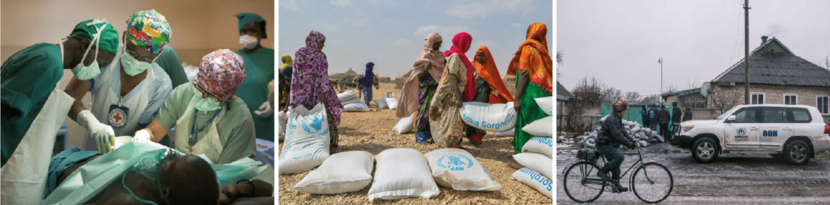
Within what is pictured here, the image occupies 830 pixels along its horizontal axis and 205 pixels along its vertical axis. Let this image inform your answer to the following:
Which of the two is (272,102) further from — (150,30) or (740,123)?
(740,123)

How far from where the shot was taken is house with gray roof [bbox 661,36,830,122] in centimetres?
251

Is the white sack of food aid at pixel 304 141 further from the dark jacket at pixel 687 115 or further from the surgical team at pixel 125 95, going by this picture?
the dark jacket at pixel 687 115

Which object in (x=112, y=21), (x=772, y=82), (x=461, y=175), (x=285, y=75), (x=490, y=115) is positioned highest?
(x=112, y=21)

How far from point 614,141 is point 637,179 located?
28cm

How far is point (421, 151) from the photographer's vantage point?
348 cm

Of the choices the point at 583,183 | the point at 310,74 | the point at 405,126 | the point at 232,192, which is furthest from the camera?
the point at 405,126

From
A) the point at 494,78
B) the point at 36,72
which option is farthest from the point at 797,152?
the point at 36,72

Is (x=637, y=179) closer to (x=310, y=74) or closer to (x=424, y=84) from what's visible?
(x=424, y=84)

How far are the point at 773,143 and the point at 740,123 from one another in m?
0.23

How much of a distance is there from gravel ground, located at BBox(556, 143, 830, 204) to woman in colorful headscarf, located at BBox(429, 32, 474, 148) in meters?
1.17

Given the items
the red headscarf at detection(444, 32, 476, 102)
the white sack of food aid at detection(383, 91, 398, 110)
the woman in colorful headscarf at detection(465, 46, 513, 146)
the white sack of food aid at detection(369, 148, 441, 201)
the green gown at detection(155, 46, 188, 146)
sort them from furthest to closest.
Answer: the white sack of food aid at detection(383, 91, 398, 110), the woman in colorful headscarf at detection(465, 46, 513, 146), the red headscarf at detection(444, 32, 476, 102), the white sack of food aid at detection(369, 148, 441, 201), the green gown at detection(155, 46, 188, 146)

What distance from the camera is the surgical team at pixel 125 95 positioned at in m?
→ 1.74

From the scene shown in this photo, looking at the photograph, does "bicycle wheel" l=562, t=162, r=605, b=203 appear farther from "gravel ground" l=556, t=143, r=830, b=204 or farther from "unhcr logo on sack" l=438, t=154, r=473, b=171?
"unhcr logo on sack" l=438, t=154, r=473, b=171

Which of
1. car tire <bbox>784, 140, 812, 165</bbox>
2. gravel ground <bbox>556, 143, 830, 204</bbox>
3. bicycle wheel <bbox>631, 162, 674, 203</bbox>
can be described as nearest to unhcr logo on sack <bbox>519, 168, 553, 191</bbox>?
gravel ground <bbox>556, 143, 830, 204</bbox>
